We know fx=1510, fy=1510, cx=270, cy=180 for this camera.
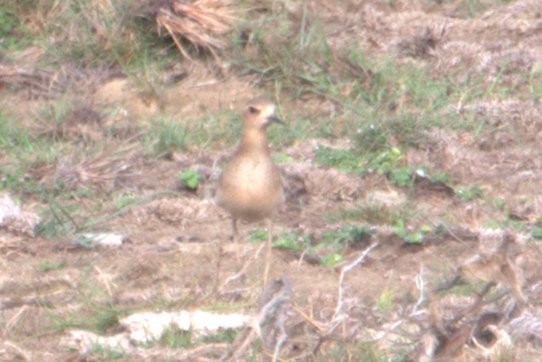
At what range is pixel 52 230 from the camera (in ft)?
26.5

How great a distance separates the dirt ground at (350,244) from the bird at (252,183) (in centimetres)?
25

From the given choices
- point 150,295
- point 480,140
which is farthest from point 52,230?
point 480,140

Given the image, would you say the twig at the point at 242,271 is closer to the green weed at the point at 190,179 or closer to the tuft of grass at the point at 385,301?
the tuft of grass at the point at 385,301

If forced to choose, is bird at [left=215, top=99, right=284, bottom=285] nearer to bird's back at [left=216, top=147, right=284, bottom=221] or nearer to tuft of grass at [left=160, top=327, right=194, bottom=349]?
bird's back at [left=216, top=147, right=284, bottom=221]

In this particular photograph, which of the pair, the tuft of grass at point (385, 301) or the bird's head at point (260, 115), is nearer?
the tuft of grass at point (385, 301)

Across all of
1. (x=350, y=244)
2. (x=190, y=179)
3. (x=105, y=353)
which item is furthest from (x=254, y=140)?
(x=105, y=353)

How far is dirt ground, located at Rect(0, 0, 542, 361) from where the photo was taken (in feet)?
18.6

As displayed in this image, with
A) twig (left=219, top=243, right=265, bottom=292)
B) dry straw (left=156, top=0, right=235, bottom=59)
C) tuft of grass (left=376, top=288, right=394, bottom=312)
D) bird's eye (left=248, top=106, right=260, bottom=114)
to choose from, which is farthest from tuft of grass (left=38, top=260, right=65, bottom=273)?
dry straw (left=156, top=0, right=235, bottom=59)

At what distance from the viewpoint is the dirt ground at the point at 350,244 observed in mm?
5664

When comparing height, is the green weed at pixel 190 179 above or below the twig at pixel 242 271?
below

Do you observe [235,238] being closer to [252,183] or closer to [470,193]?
[252,183]

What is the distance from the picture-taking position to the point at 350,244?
7.80 m

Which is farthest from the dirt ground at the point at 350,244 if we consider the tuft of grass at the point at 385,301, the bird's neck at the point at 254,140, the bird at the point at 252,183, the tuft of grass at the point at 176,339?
the bird's neck at the point at 254,140

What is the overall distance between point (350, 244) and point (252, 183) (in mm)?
Result: 714
